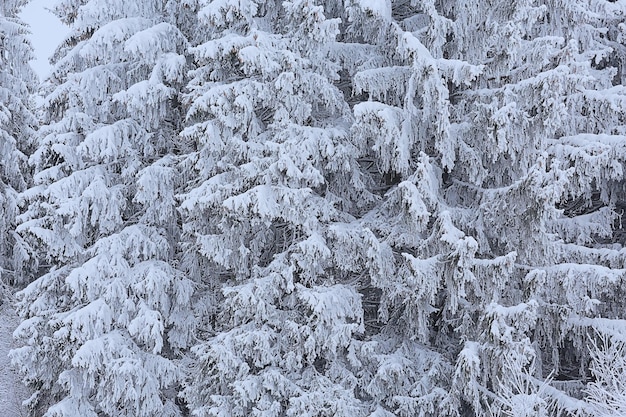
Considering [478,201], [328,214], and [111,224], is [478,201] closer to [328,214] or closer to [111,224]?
[328,214]

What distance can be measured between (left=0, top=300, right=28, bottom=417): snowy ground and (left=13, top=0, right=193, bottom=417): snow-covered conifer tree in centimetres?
304

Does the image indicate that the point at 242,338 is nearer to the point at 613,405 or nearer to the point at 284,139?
the point at 284,139

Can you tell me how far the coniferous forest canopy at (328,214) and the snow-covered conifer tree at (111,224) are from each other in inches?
1.6

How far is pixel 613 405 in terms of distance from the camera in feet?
19.1

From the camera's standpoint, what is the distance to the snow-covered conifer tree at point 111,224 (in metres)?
9.13

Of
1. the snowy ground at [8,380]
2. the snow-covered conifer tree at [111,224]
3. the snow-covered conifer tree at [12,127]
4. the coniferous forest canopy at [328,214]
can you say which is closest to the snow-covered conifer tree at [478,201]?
the coniferous forest canopy at [328,214]

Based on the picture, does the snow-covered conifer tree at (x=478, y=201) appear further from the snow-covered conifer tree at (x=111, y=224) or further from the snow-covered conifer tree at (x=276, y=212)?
the snow-covered conifer tree at (x=111, y=224)

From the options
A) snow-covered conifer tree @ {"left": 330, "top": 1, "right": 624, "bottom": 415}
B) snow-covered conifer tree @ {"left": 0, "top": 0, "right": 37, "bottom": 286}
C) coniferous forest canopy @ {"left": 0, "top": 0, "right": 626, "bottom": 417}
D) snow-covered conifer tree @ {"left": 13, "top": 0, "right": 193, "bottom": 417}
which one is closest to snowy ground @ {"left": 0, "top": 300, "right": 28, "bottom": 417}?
snow-covered conifer tree @ {"left": 0, "top": 0, "right": 37, "bottom": 286}

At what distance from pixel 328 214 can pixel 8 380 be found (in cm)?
989

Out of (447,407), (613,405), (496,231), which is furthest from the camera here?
(496,231)

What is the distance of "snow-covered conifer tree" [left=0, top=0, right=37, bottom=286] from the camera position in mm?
14422

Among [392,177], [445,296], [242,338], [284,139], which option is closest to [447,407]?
[445,296]

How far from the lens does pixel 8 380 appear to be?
1396 centimetres

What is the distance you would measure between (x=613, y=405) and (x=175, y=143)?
755 cm
